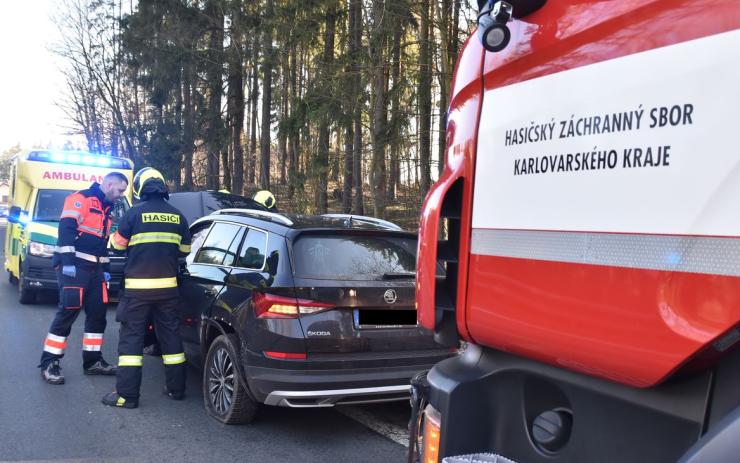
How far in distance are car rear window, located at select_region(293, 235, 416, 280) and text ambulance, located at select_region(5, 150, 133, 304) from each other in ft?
20.2

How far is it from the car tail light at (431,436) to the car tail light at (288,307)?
211cm

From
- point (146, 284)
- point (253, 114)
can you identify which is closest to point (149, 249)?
point (146, 284)

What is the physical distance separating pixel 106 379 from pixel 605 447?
5462 millimetres

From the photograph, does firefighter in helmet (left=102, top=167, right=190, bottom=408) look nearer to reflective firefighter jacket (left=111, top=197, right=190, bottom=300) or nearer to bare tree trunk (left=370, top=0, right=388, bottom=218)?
reflective firefighter jacket (left=111, top=197, right=190, bottom=300)

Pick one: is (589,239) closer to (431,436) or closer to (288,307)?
(431,436)

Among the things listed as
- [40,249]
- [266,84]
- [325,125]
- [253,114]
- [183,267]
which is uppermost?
[266,84]

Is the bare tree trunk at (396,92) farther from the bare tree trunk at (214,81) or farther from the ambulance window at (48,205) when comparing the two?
the bare tree trunk at (214,81)

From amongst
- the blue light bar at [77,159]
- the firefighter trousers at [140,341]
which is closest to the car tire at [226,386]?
the firefighter trousers at [140,341]

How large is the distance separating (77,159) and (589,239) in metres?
11.6

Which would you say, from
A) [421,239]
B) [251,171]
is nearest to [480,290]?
[421,239]

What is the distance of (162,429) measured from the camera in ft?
15.7

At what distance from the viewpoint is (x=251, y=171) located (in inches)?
1314

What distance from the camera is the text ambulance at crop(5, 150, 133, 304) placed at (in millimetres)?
9852

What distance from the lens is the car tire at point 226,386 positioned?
465 centimetres
